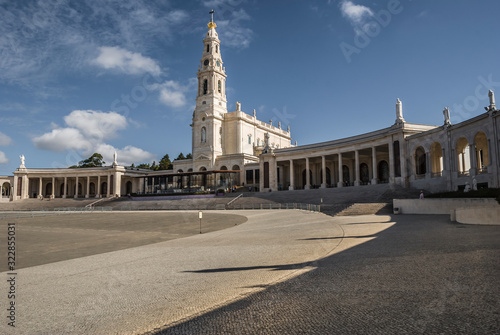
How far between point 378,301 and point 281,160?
189 feet

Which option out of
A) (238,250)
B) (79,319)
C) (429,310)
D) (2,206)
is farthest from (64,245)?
(2,206)

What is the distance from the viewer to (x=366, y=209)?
97.6 feet

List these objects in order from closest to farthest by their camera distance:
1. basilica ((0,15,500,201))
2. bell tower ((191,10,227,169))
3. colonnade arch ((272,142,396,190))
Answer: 1. basilica ((0,15,500,201))
2. colonnade arch ((272,142,396,190))
3. bell tower ((191,10,227,169))

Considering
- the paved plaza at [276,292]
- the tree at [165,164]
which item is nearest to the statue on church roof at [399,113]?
the paved plaza at [276,292]

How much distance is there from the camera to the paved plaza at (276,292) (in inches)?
190

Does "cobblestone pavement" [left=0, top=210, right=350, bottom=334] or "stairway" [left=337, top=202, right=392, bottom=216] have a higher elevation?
"stairway" [left=337, top=202, right=392, bottom=216]

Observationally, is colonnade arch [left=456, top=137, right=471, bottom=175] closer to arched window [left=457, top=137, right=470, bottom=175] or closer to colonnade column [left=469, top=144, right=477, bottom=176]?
arched window [left=457, top=137, right=470, bottom=175]

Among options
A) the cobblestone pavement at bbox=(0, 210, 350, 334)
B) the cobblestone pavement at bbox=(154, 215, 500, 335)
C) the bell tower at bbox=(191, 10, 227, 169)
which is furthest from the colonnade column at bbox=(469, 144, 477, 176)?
the bell tower at bbox=(191, 10, 227, 169)

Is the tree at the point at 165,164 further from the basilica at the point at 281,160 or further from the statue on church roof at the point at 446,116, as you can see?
the statue on church roof at the point at 446,116

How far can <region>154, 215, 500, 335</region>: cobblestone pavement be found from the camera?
181 inches

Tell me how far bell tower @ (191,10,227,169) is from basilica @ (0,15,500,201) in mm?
238

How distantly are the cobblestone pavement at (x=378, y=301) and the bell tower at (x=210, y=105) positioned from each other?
70252 millimetres

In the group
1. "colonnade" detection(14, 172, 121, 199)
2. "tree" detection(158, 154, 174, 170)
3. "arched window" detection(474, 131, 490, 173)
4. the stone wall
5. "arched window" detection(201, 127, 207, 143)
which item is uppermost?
"arched window" detection(201, 127, 207, 143)

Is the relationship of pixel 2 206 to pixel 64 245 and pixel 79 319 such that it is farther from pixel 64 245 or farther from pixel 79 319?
pixel 79 319
